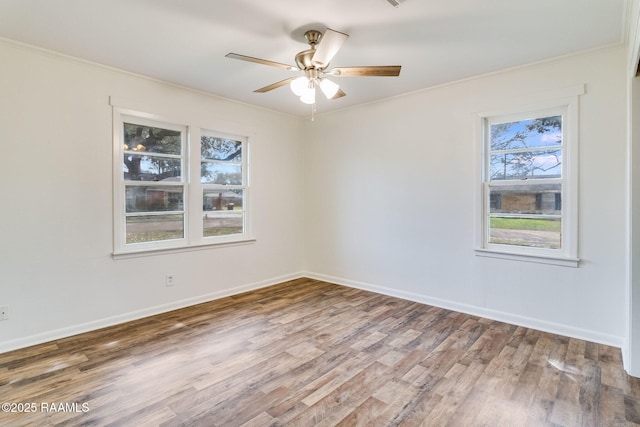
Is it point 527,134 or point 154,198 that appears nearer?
point 527,134

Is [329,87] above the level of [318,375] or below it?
above

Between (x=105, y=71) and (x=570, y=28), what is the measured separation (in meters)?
4.17

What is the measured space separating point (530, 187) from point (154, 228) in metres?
4.08

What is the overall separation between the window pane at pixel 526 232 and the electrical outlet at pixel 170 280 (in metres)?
3.65

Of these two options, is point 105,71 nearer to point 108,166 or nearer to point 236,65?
point 108,166

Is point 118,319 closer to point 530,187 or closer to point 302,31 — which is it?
point 302,31

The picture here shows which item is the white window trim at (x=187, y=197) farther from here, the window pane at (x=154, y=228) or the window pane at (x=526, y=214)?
the window pane at (x=526, y=214)

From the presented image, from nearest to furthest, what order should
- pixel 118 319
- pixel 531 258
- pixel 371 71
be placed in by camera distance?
pixel 371 71 → pixel 531 258 → pixel 118 319

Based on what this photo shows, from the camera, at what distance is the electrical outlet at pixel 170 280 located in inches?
151

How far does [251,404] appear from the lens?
6.93 ft

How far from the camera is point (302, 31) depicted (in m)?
2.63

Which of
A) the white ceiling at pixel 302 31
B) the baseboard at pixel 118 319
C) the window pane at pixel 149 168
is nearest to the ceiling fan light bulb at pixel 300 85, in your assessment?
the white ceiling at pixel 302 31

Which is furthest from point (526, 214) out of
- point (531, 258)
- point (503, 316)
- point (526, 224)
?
point (503, 316)

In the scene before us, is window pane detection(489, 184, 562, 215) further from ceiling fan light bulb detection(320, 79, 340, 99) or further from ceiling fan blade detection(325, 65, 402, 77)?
ceiling fan light bulb detection(320, 79, 340, 99)
